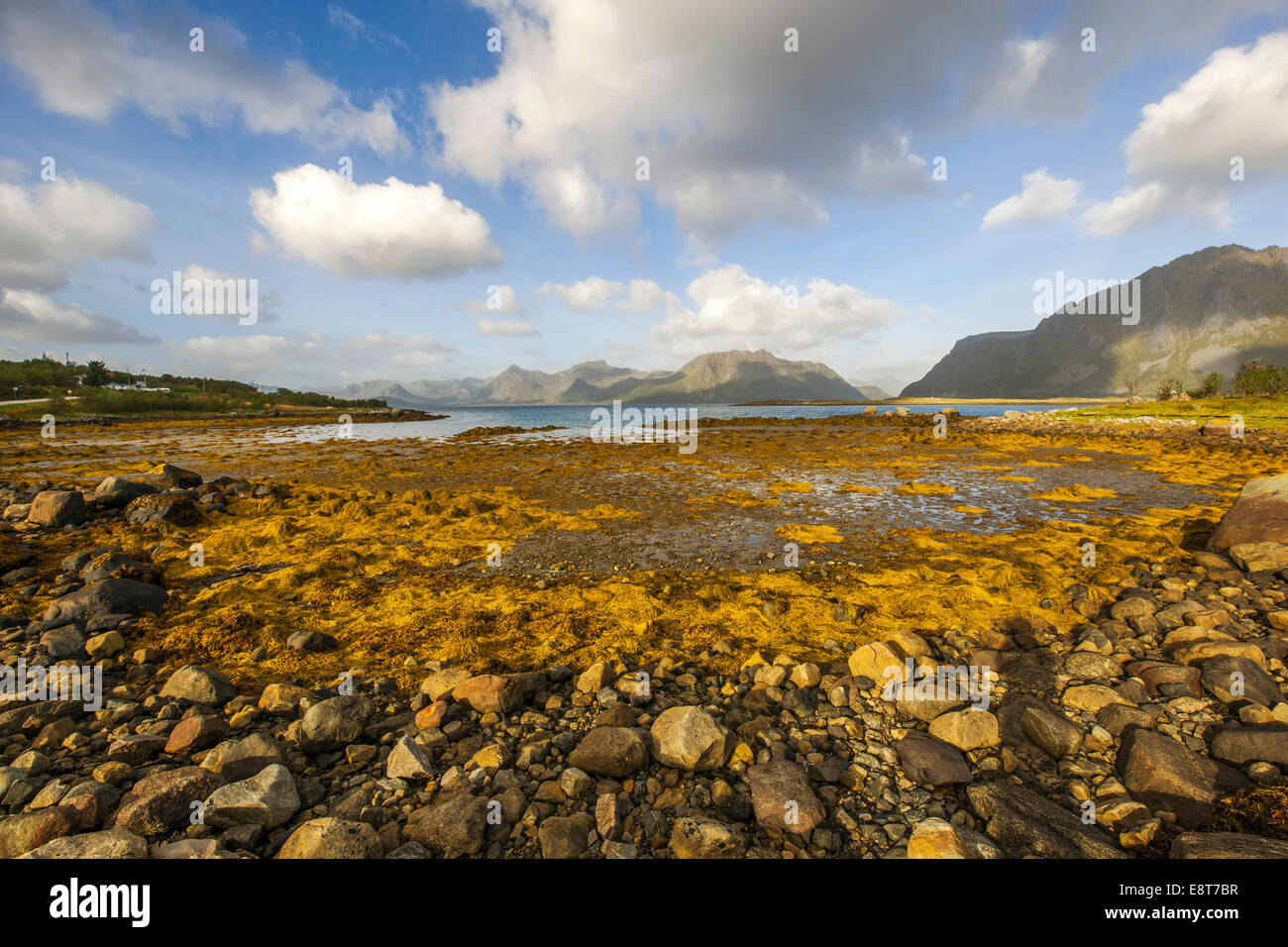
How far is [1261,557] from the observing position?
736 centimetres

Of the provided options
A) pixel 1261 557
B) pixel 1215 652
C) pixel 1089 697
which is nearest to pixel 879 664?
pixel 1089 697

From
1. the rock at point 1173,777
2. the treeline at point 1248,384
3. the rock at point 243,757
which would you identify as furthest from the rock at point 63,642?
the treeline at point 1248,384

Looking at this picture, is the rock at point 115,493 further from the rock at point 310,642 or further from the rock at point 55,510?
the rock at point 310,642

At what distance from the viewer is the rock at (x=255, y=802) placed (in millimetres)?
3074

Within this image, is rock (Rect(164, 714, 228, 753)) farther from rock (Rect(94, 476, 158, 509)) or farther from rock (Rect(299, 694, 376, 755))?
rock (Rect(94, 476, 158, 509))

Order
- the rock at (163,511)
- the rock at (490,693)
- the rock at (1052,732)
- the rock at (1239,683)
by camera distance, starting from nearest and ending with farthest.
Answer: the rock at (1052,732) < the rock at (1239,683) < the rock at (490,693) < the rock at (163,511)

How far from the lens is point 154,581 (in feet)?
25.3

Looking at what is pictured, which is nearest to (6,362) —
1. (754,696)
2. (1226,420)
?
(754,696)

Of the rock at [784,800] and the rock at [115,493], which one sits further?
the rock at [115,493]

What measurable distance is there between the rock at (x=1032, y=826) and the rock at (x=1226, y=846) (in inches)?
12.7

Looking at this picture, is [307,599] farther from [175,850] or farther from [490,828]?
[490,828]

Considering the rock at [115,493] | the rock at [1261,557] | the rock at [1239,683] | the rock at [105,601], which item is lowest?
the rock at [1239,683]

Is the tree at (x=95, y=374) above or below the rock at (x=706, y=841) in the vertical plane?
above

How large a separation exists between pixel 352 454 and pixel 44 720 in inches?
1117
